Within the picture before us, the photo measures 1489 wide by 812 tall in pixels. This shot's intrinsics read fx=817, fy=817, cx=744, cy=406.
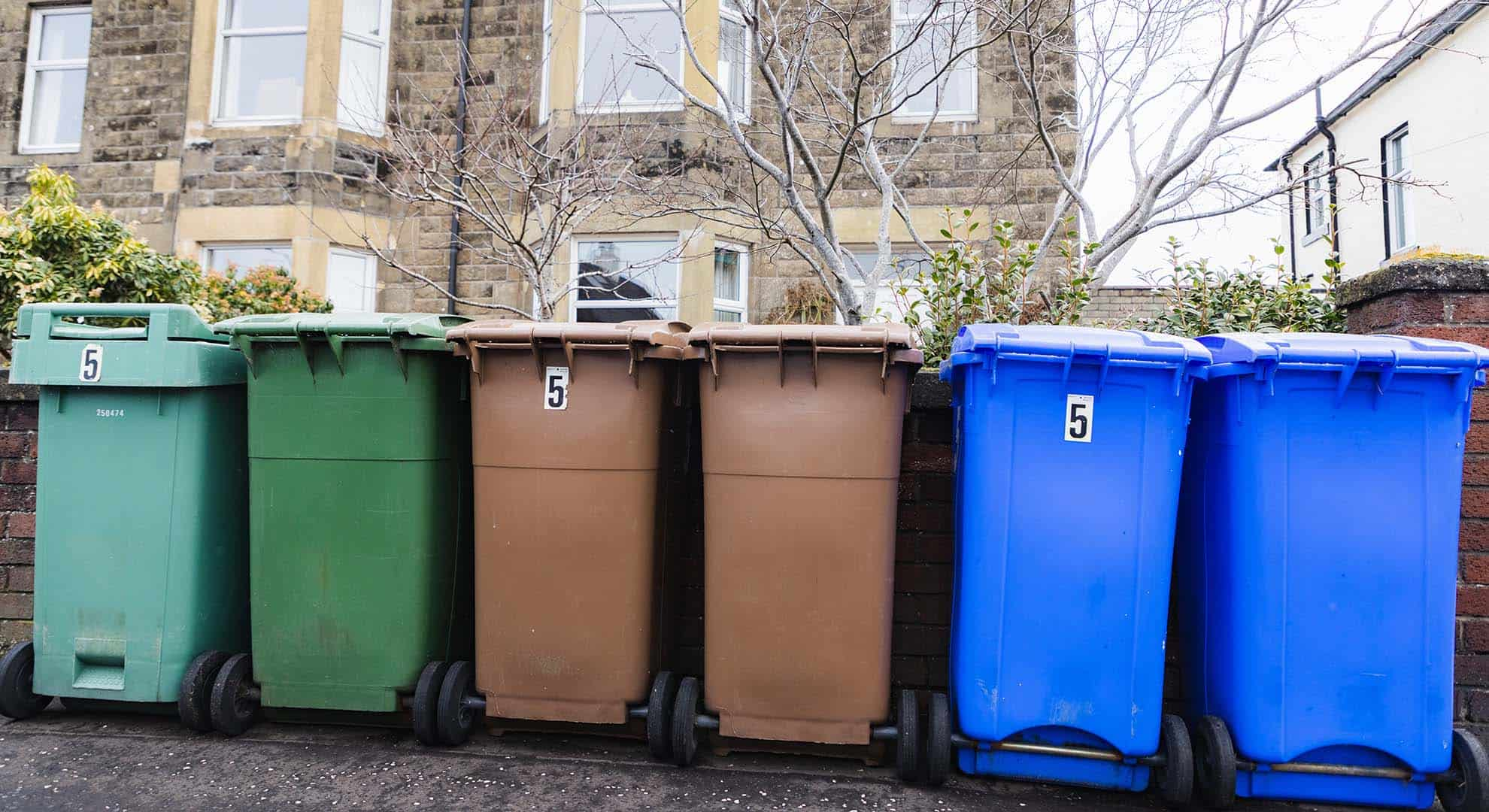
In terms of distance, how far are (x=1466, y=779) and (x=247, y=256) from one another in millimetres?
10175

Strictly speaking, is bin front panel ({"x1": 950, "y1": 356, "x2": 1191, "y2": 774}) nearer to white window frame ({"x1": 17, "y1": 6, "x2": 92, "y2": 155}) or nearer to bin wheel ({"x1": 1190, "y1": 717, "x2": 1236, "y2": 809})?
bin wheel ({"x1": 1190, "y1": 717, "x2": 1236, "y2": 809})

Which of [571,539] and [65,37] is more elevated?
[65,37]

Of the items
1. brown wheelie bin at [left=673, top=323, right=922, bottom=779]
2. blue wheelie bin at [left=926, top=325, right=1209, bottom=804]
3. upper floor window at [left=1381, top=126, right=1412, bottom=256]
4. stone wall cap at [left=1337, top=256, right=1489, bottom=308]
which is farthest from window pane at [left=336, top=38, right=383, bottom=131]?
upper floor window at [left=1381, top=126, right=1412, bottom=256]

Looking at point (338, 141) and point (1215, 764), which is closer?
point (1215, 764)

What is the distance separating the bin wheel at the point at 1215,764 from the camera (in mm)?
2428

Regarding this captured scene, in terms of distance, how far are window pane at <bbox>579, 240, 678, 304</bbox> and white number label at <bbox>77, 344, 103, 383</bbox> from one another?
204 inches

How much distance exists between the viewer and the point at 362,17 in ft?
28.9

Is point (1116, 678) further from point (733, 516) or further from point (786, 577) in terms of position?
point (733, 516)

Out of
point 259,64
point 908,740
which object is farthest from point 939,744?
point 259,64

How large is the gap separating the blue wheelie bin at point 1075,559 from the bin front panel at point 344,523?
1.89 m

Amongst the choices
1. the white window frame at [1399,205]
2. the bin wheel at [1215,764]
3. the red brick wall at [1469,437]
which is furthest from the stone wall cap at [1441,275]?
the white window frame at [1399,205]

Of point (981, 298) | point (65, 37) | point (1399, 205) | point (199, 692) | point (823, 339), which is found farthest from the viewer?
point (1399, 205)

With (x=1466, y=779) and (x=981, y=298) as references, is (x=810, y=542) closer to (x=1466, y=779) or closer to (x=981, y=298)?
(x=981, y=298)

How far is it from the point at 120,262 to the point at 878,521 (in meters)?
5.64
